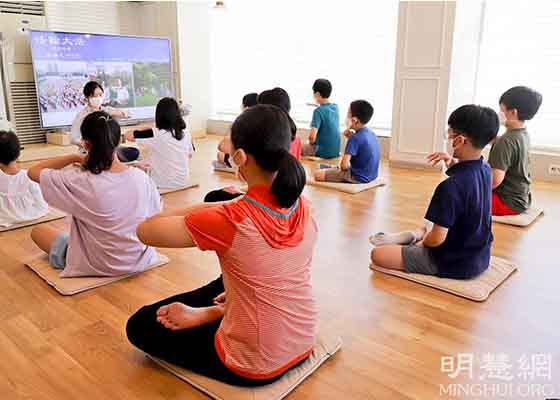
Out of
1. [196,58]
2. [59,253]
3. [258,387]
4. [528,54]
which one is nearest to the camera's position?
[258,387]

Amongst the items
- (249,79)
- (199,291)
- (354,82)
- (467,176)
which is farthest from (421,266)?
(249,79)

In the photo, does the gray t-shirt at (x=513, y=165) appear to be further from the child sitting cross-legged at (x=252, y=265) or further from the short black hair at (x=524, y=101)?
the child sitting cross-legged at (x=252, y=265)

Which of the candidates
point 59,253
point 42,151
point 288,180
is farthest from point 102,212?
point 42,151

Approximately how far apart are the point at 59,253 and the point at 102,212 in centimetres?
44

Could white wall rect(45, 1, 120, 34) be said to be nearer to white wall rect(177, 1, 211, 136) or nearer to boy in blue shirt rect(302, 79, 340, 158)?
white wall rect(177, 1, 211, 136)

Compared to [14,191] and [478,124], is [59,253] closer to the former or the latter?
[14,191]

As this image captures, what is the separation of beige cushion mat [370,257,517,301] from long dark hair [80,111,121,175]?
4.72 ft

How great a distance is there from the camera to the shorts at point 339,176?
166 inches

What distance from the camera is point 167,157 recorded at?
400 centimetres

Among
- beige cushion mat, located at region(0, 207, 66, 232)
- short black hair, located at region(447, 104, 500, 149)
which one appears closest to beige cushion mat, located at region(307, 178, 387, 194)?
short black hair, located at region(447, 104, 500, 149)

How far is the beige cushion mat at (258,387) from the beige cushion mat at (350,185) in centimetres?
241

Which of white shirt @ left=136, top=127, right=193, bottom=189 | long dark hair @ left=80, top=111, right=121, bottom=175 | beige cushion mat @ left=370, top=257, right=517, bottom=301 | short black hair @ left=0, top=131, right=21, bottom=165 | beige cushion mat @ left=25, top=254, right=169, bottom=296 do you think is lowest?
beige cushion mat @ left=25, top=254, right=169, bottom=296

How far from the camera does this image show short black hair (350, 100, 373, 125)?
12.9 ft

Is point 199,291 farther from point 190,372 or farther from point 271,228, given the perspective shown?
point 271,228
